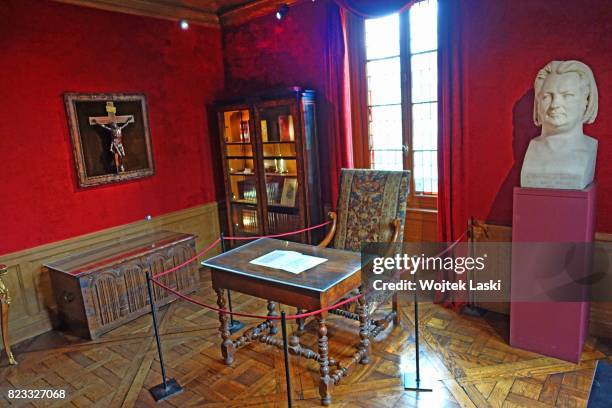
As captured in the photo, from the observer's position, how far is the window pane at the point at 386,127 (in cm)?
387

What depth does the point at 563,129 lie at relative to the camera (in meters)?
2.60

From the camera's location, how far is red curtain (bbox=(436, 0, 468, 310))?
3234 millimetres

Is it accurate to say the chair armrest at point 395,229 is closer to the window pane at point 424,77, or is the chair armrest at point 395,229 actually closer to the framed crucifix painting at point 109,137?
the window pane at point 424,77

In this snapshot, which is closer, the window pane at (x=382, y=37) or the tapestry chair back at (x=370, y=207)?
the tapestry chair back at (x=370, y=207)

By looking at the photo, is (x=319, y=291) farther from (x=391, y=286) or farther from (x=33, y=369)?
(x=33, y=369)

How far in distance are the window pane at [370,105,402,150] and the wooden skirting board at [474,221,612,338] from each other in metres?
1.05

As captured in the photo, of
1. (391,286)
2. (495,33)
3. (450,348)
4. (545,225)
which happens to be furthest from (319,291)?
(495,33)

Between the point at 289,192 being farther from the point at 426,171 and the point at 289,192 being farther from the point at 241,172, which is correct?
the point at 426,171

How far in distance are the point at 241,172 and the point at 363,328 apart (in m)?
2.46

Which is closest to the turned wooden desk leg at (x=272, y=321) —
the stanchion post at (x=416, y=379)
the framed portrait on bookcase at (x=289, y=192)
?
the stanchion post at (x=416, y=379)

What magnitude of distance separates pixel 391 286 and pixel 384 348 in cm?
43

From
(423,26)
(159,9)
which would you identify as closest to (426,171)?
(423,26)

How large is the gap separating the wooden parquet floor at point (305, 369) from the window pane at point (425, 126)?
1.36m

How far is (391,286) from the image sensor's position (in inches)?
121
